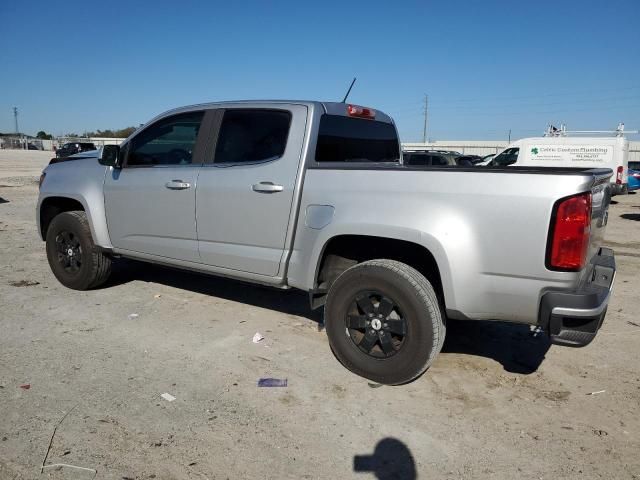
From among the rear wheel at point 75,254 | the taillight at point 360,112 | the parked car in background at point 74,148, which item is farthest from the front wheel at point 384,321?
the parked car in background at point 74,148

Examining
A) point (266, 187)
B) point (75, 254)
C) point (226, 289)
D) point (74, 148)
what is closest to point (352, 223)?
point (266, 187)

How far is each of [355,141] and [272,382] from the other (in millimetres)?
2128

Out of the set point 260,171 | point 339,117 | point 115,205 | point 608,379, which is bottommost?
point 608,379

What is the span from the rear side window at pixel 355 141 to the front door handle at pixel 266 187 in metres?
0.38

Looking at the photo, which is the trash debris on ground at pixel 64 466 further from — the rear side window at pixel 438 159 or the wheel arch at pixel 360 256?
the rear side window at pixel 438 159

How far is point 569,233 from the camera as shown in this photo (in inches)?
109

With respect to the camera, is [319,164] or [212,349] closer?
[319,164]

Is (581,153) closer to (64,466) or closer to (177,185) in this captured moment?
(177,185)

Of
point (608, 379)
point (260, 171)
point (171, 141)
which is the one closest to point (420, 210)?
point (260, 171)

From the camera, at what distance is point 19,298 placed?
5.21 m

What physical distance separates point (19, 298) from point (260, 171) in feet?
10.3

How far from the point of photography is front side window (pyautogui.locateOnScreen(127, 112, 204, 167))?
14.7 feet

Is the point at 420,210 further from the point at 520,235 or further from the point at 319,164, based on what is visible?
the point at 319,164

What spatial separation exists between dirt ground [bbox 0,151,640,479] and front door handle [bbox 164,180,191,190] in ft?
3.98
